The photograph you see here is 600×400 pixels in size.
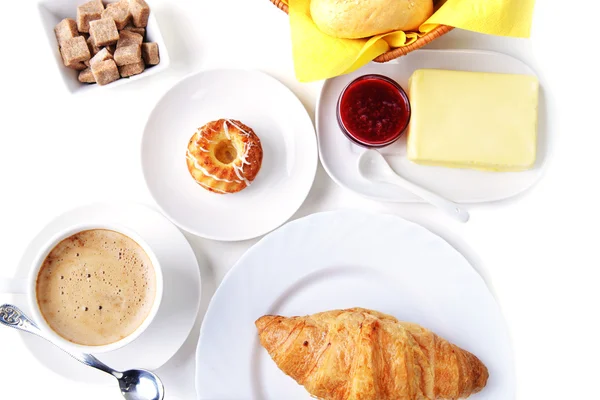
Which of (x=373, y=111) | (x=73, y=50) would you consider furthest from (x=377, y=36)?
(x=73, y=50)

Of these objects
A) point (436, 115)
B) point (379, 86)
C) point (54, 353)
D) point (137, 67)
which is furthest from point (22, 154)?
point (436, 115)

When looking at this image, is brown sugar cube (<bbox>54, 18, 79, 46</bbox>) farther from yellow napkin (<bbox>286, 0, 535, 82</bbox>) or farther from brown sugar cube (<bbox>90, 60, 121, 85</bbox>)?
yellow napkin (<bbox>286, 0, 535, 82</bbox>)

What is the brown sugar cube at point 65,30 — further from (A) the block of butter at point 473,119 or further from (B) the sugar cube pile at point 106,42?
(A) the block of butter at point 473,119

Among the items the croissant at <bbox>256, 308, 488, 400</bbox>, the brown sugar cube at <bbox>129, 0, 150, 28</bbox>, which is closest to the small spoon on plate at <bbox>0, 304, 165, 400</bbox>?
the croissant at <bbox>256, 308, 488, 400</bbox>

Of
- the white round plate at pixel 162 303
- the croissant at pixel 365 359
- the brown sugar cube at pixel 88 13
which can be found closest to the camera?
the croissant at pixel 365 359

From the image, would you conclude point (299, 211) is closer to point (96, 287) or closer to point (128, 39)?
point (96, 287)

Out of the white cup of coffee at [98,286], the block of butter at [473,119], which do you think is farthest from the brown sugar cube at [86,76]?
the block of butter at [473,119]

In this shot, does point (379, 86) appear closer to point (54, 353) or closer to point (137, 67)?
point (137, 67)
